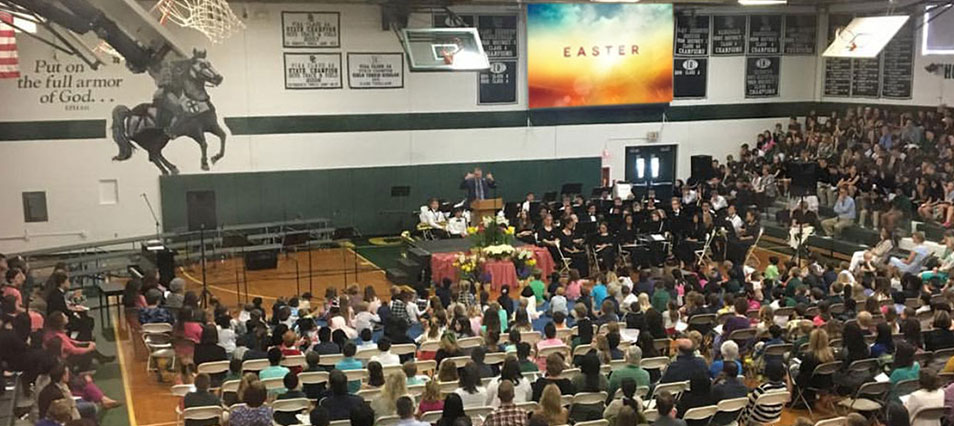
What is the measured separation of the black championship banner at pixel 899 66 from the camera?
2473 centimetres

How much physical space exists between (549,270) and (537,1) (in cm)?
871

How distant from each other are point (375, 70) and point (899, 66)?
14553 mm

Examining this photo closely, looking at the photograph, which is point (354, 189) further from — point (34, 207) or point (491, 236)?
point (34, 207)

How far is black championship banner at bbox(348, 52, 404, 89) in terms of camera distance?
2364cm

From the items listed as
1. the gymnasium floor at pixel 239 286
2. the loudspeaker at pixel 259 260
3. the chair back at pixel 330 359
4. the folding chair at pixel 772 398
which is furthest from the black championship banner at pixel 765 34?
the chair back at pixel 330 359

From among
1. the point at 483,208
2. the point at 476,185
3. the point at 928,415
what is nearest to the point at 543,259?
the point at 483,208

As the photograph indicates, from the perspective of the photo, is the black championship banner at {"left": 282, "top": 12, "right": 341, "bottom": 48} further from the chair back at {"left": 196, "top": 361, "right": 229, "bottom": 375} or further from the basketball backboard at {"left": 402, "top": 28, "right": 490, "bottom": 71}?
the chair back at {"left": 196, "top": 361, "right": 229, "bottom": 375}

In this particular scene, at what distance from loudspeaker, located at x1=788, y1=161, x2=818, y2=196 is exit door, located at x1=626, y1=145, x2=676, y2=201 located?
13.2 feet

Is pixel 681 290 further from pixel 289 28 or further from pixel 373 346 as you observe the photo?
pixel 289 28

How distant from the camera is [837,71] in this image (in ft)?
88.9

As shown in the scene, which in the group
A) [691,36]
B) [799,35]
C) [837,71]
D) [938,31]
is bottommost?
[837,71]

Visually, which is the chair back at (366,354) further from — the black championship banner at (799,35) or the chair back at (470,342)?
the black championship banner at (799,35)

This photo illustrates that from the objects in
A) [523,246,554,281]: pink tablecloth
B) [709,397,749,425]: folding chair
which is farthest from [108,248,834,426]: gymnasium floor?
[523,246,554,281]: pink tablecloth

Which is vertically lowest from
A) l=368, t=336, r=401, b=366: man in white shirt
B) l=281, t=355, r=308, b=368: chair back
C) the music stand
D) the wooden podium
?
l=281, t=355, r=308, b=368: chair back
